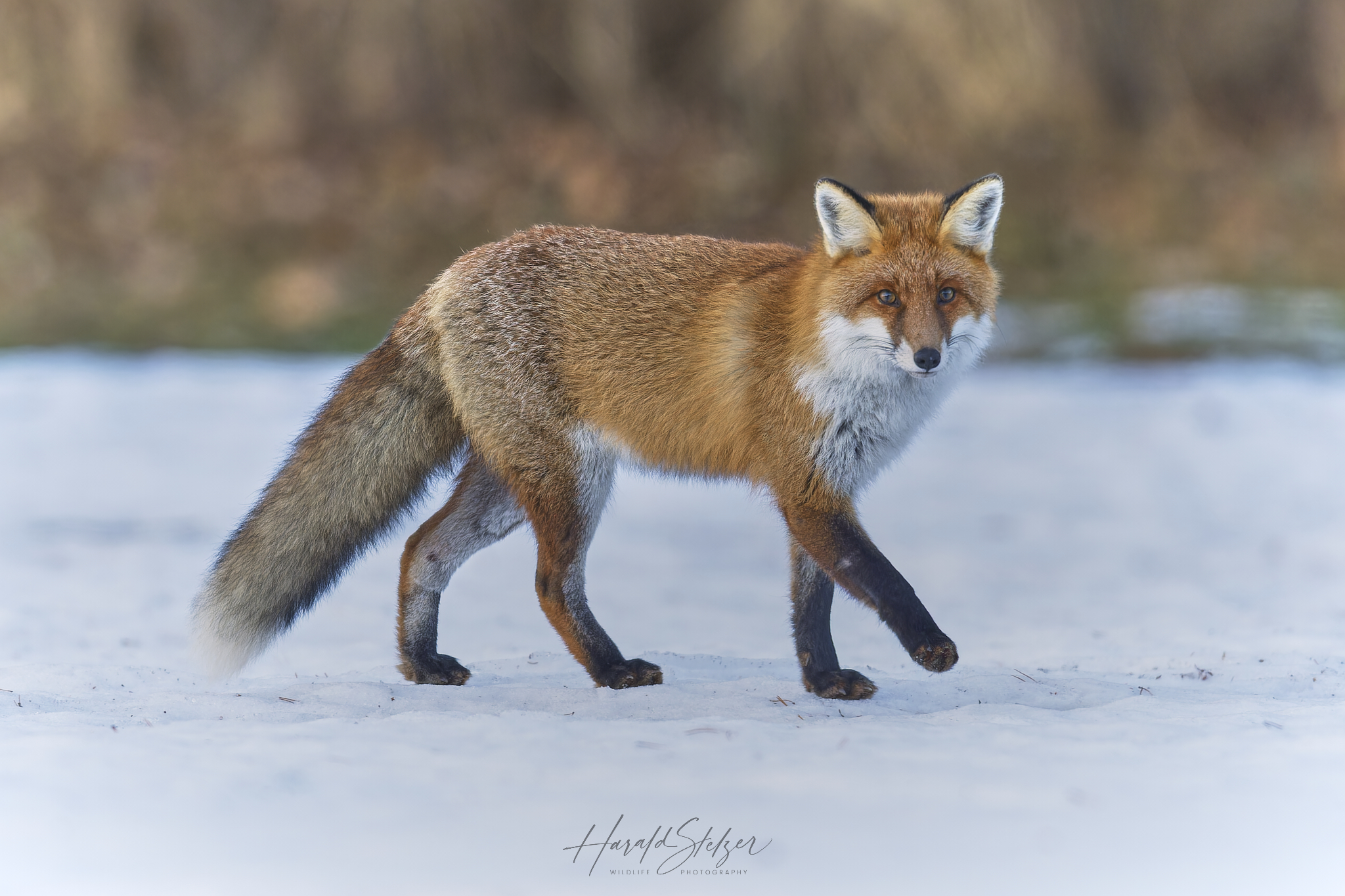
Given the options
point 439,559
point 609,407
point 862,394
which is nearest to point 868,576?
point 862,394

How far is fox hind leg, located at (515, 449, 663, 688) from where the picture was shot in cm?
348

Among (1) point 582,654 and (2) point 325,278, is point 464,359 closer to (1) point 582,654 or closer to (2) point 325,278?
(1) point 582,654

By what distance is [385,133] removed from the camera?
11531 mm

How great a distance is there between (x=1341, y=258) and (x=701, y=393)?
30.8 ft

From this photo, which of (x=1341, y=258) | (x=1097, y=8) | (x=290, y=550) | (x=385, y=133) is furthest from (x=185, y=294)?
(x=1341, y=258)

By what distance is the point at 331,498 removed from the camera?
143 inches

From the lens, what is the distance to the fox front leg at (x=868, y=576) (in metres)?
3.00

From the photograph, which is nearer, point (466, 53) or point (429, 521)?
point (429, 521)

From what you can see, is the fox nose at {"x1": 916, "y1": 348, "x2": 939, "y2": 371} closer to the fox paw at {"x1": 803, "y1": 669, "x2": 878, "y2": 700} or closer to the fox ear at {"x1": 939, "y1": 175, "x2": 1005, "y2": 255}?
the fox ear at {"x1": 939, "y1": 175, "x2": 1005, "y2": 255}

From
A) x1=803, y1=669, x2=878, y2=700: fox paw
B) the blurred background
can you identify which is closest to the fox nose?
x1=803, y1=669, x2=878, y2=700: fox paw

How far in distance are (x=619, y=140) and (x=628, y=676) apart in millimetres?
8501

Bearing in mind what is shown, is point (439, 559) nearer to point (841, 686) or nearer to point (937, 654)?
point (841, 686)

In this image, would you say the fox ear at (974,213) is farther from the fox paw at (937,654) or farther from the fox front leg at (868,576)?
the fox paw at (937,654)

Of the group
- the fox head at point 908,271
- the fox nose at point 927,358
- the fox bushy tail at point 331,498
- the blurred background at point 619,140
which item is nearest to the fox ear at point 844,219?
the fox head at point 908,271
